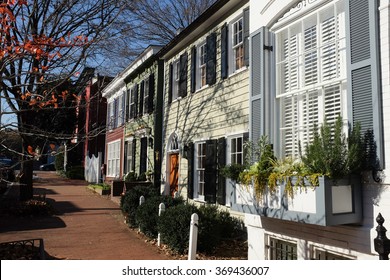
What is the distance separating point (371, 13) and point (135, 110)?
1438 centimetres

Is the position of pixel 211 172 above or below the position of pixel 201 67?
below

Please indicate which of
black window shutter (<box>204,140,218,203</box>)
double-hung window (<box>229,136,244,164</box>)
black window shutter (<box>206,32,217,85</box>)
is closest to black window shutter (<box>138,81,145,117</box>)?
black window shutter (<box>206,32,217,85</box>)

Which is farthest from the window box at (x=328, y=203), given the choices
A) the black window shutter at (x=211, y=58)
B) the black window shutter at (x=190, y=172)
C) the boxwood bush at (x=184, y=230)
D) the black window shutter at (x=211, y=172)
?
the black window shutter at (x=190, y=172)

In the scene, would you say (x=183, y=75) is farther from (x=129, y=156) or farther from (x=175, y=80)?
(x=129, y=156)

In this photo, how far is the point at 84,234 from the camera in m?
9.74

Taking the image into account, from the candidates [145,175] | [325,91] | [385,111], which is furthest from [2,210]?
[385,111]

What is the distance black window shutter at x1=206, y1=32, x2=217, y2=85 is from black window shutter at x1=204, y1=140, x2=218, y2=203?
1.89m

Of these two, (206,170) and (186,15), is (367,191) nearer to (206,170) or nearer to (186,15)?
(206,170)

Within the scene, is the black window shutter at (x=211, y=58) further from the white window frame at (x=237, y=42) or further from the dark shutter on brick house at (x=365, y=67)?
the dark shutter on brick house at (x=365, y=67)

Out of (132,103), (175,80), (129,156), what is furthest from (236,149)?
(129,156)

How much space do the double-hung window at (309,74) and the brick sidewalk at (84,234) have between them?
3802 millimetres

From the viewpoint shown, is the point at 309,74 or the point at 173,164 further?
the point at 173,164

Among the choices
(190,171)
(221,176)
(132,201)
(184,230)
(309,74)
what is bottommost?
(184,230)

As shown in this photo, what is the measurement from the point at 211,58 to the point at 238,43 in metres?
1.45
